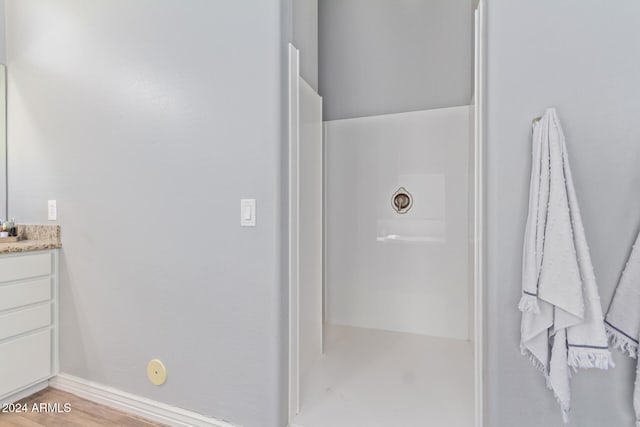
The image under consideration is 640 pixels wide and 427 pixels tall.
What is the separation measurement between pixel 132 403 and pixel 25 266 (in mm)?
1009

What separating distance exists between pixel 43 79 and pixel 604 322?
316 cm

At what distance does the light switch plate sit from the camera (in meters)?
1.52

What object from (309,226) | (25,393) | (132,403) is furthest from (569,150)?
(25,393)

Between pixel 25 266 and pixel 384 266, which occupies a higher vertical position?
pixel 25 266

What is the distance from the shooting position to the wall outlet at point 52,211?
204cm

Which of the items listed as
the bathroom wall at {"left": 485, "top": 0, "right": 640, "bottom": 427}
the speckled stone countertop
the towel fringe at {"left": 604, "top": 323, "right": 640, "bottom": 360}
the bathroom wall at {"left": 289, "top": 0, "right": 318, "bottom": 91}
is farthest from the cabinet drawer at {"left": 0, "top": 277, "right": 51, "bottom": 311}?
the towel fringe at {"left": 604, "top": 323, "right": 640, "bottom": 360}

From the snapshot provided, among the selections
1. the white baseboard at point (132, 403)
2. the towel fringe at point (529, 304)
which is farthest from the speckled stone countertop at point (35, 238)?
the towel fringe at point (529, 304)

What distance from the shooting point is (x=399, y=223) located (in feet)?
9.52

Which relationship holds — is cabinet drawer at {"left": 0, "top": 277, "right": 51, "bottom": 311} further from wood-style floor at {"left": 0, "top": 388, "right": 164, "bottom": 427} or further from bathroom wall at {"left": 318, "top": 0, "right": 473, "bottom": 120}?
bathroom wall at {"left": 318, "top": 0, "right": 473, "bottom": 120}

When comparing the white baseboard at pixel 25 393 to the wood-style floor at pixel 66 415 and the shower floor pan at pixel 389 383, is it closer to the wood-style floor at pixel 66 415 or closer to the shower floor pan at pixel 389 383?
the wood-style floor at pixel 66 415

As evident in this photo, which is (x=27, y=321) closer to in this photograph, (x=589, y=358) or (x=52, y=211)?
(x=52, y=211)

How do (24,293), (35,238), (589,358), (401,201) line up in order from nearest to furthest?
(589,358), (24,293), (35,238), (401,201)

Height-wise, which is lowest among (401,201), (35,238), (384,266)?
(384,266)

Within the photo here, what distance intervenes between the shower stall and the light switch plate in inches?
Answer: 8.0
